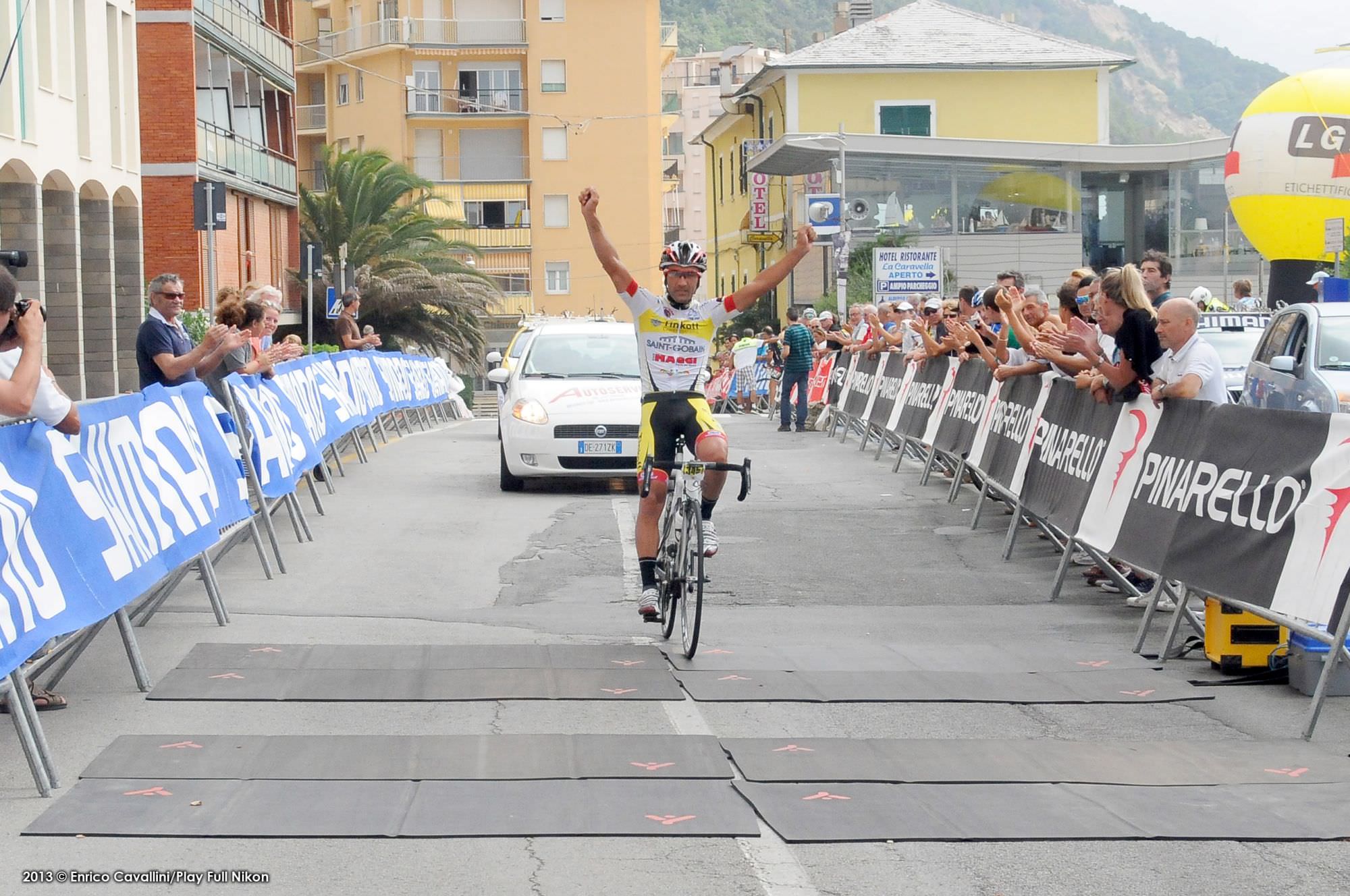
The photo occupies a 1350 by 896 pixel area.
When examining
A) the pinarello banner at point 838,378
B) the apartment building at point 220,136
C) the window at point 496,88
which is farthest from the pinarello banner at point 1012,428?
the window at point 496,88

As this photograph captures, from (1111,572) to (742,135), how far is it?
197 ft

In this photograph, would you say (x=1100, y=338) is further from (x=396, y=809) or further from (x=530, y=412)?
(x=396, y=809)

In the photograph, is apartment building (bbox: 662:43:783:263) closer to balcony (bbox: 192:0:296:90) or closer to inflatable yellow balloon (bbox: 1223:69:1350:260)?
balcony (bbox: 192:0:296:90)

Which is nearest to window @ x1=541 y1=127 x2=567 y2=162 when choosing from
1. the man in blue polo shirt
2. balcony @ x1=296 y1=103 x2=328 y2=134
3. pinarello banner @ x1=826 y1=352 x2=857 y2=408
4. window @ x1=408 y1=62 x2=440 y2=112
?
window @ x1=408 y1=62 x2=440 y2=112

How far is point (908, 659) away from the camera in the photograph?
8.95 meters

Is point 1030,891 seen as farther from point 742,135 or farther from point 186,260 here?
point 742,135

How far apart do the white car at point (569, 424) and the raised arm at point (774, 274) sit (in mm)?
6646

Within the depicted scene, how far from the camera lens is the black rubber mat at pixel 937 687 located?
7.87m

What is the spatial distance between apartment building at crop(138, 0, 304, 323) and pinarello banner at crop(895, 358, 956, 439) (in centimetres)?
2040

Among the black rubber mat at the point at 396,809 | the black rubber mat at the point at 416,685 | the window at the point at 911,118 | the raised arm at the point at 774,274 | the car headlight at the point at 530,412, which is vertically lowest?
the black rubber mat at the point at 416,685

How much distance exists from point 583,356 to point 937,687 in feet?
34.7

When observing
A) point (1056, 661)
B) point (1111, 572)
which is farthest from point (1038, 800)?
point (1111, 572)

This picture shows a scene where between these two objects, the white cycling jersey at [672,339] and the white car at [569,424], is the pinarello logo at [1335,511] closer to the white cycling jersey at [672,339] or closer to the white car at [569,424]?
the white cycling jersey at [672,339]

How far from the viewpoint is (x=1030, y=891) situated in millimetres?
5098
